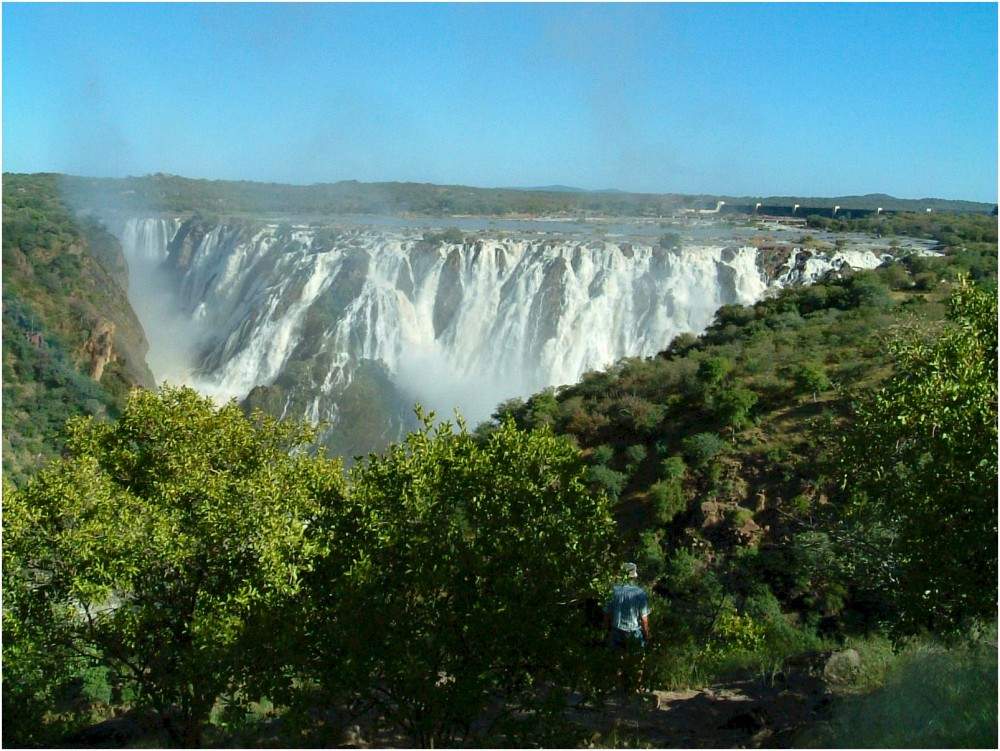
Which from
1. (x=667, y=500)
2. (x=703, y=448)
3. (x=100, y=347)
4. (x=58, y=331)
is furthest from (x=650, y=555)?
(x=58, y=331)

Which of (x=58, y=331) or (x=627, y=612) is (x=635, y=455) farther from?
(x=58, y=331)

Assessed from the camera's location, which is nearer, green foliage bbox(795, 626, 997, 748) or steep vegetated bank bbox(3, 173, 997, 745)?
green foliage bbox(795, 626, 997, 748)

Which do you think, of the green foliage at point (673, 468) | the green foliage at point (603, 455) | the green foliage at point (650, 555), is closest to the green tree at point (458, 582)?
the green foliage at point (650, 555)

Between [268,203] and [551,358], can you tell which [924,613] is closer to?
[551,358]

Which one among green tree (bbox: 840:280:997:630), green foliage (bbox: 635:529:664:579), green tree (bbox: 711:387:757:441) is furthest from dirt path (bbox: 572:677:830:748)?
green tree (bbox: 711:387:757:441)

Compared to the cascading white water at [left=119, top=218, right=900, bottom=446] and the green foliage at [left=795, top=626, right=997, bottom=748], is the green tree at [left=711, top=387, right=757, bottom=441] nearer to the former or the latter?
the green foliage at [left=795, top=626, right=997, bottom=748]

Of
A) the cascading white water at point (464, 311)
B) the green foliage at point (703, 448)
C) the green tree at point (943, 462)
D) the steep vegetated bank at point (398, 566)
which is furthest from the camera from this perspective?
the cascading white water at point (464, 311)

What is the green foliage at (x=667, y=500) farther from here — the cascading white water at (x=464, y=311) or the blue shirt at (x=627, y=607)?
the cascading white water at (x=464, y=311)

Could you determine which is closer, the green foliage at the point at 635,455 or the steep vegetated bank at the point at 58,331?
the green foliage at the point at 635,455
